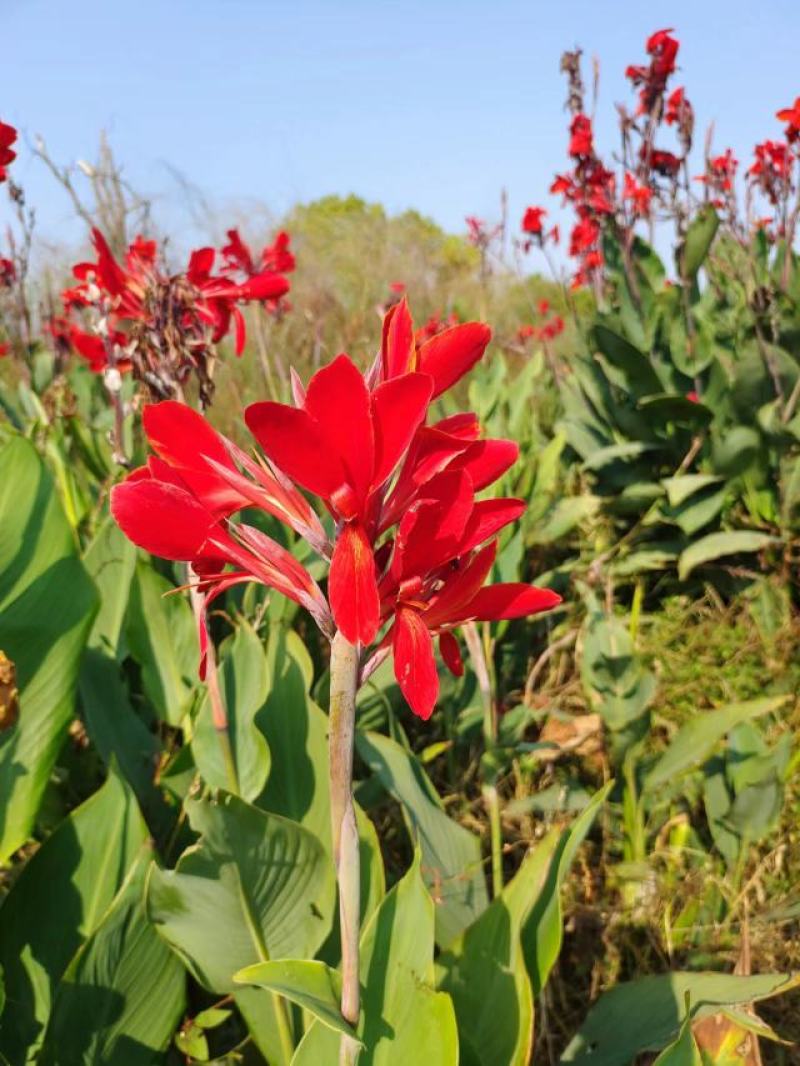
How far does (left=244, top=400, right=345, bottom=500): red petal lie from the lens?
0.62 meters

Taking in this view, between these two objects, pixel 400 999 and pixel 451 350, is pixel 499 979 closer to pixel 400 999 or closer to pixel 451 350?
pixel 400 999

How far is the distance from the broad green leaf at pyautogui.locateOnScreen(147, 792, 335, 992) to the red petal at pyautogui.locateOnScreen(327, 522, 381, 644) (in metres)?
0.44

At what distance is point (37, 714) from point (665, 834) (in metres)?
1.30

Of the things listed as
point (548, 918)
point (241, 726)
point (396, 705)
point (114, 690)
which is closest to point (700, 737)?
point (396, 705)

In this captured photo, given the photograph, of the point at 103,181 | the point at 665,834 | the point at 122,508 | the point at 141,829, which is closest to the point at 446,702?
the point at 665,834

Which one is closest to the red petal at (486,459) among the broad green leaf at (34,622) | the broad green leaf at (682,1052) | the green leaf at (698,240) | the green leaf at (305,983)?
the green leaf at (305,983)

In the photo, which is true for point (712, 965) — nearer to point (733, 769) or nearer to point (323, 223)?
point (733, 769)

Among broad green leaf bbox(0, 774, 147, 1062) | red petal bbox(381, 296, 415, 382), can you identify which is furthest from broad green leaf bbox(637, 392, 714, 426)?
red petal bbox(381, 296, 415, 382)

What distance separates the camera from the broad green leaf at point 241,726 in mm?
1240

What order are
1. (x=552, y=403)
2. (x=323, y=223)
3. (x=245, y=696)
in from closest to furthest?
(x=245, y=696)
(x=552, y=403)
(x=323, y=223)

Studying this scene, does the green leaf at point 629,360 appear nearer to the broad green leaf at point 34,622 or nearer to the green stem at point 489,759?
the green stem at point 489,759

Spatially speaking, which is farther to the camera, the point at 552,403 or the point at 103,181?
the point at 552,403

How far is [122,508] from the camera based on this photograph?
2.31ft

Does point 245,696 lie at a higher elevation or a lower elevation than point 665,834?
higher
